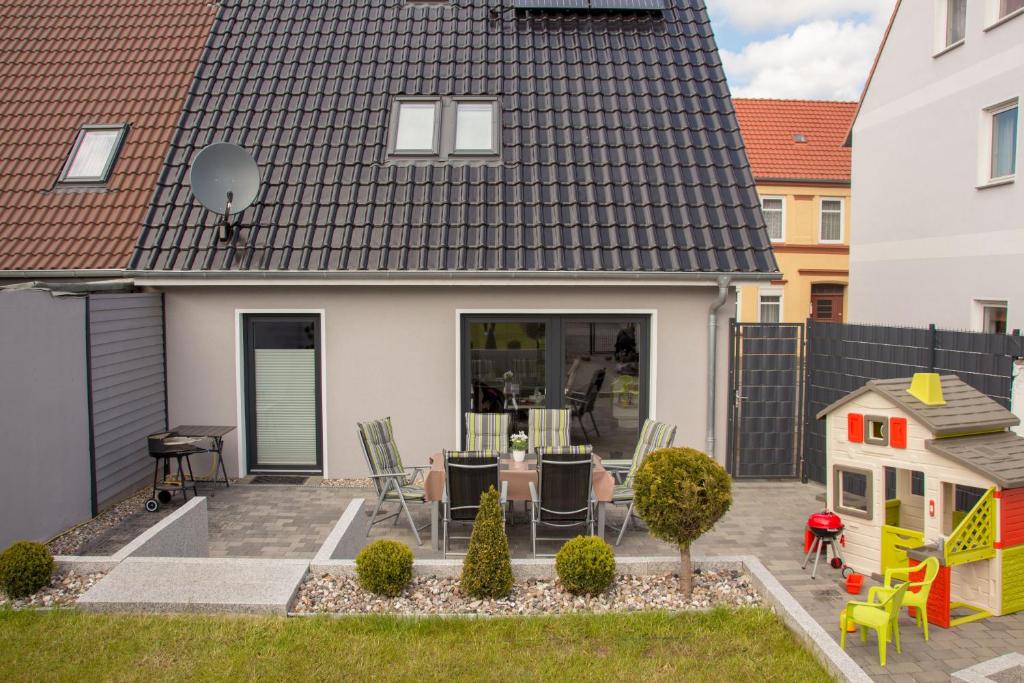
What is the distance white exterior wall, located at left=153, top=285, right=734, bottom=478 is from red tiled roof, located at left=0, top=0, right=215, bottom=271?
1.96 metres

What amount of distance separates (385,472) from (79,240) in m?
6.22

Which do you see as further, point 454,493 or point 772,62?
point 772,62

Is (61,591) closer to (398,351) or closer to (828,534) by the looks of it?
(398,351)

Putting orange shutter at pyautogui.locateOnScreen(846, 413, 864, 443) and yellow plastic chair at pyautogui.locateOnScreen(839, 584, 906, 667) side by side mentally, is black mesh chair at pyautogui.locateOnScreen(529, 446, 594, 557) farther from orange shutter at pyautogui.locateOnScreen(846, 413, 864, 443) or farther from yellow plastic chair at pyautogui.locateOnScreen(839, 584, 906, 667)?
yellow plastic chair at pyautogui.locateOnScreen(839, 584, 906, 667)

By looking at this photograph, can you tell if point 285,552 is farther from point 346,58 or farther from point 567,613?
point 346,58

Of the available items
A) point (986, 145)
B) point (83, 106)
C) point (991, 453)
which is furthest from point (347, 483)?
point (986, 145)

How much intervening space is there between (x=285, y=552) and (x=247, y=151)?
20.1 ft

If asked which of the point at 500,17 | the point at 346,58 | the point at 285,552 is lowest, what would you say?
the point at 285,552

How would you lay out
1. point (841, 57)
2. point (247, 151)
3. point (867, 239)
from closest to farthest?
point (247, 151) → point (867, 239) → point (841, 57)

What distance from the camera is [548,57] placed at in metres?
12.4

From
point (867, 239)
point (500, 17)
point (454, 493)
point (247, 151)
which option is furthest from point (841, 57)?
point (454, 493)

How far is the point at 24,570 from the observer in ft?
18.9

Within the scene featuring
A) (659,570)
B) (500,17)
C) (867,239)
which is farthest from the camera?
(867,239)

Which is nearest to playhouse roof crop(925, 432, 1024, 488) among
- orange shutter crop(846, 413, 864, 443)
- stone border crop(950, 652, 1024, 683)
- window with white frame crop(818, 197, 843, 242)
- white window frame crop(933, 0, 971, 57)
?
orange shutter crop(846, 413, 864, 443)
